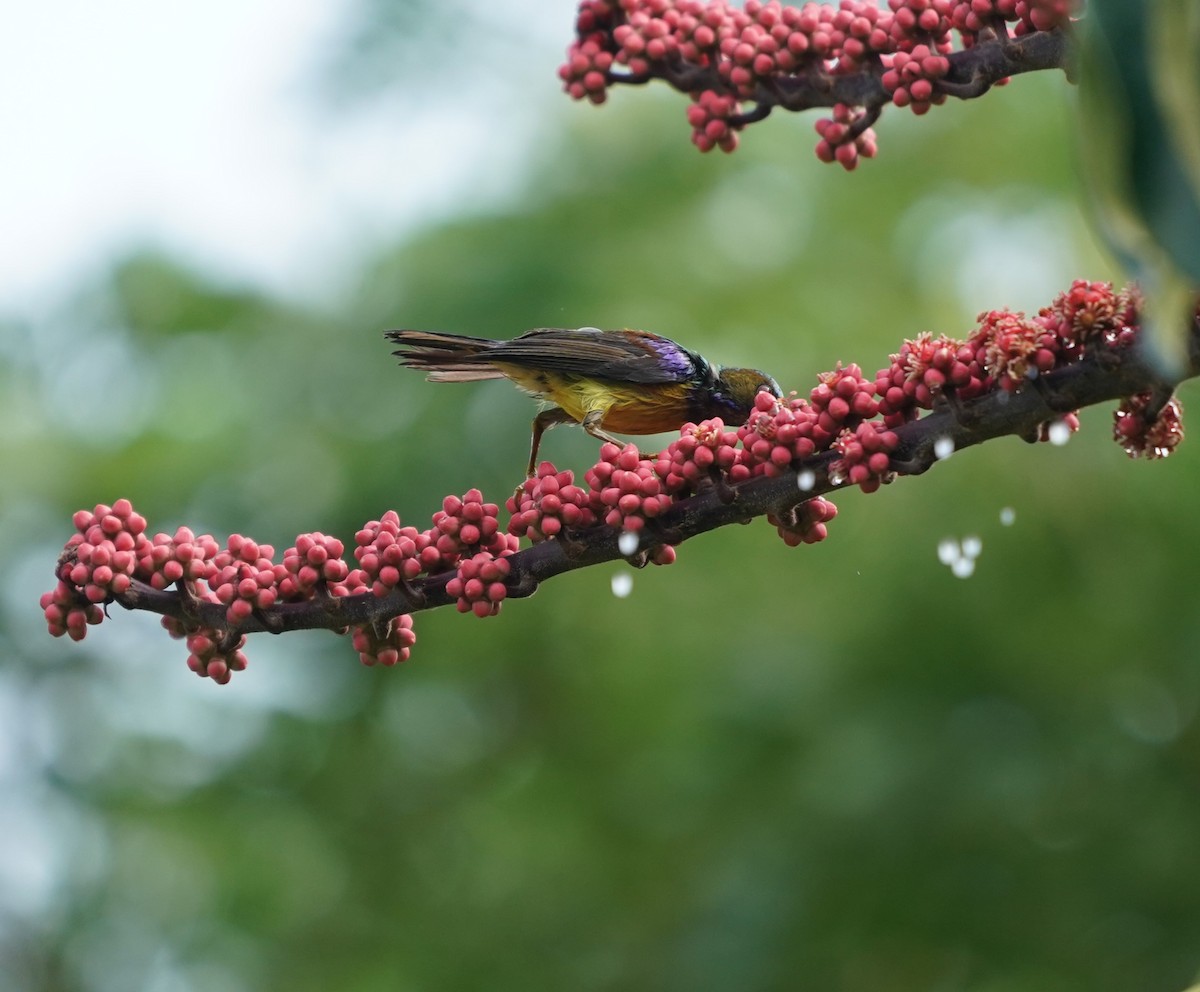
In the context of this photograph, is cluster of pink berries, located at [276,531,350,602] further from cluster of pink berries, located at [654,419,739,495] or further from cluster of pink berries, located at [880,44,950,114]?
cluster of pink berries, located at [880,44,950,114]

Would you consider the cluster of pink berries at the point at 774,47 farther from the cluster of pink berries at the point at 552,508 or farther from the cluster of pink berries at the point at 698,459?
the cluster of pink berries at the point at 552,508

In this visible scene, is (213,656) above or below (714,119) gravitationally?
below

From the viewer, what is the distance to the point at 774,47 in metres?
3.65

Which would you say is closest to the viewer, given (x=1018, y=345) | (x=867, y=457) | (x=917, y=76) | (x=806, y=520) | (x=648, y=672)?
(x=1018, y=345)

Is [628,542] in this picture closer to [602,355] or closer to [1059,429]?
[1059,429]

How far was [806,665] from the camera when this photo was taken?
35.8ft

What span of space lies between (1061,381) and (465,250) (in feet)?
34.8

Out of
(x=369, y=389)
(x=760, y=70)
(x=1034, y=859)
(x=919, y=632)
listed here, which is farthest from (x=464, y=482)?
(x=760, y=70)

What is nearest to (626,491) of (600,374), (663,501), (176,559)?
(663,501)

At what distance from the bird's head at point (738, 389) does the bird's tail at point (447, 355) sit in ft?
2.12

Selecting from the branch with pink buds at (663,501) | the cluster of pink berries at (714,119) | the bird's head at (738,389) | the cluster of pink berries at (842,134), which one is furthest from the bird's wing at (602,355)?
the branch with pink buds at (663,501)

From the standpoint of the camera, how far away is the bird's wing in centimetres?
408

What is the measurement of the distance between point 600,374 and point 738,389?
46cm

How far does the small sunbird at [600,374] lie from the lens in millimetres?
4094
